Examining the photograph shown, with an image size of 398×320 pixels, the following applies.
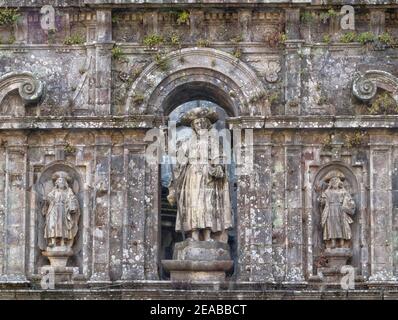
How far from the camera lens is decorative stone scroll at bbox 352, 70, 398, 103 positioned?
42812 millimetres

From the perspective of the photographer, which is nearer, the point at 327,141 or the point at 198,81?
the point at 327,141

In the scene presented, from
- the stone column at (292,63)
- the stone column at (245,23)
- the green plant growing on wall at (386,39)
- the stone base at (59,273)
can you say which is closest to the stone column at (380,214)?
the stone column at (292,63)

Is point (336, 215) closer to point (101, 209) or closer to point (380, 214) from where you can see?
point (380, 214)

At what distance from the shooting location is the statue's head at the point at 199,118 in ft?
141

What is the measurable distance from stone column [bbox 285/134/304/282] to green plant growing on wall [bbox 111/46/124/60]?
340cm

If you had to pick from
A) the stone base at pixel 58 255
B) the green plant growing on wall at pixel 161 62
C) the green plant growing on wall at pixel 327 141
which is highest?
the green plant growing on wall at pixel 161 62

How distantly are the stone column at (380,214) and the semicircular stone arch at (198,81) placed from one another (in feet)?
7.40

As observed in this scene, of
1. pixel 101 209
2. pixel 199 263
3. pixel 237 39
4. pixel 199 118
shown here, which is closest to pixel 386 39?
pixel 237 39

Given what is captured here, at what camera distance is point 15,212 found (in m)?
42.7

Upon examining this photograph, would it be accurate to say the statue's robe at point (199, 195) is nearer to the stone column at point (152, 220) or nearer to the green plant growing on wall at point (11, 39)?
the stone column at point (152, 220)

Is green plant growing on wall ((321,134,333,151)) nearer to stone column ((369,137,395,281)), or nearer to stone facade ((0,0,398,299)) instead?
stone facade ((0,0,398,299))

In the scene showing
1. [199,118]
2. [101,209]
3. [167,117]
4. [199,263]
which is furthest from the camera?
[199,118]

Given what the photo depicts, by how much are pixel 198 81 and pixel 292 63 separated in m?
1.75

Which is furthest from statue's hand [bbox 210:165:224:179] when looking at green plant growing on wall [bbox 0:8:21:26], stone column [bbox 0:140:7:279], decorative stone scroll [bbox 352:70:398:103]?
green plant growing on wall [bbox 0:8:21:26]
